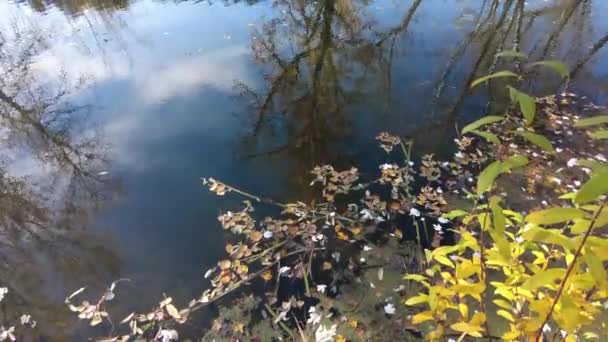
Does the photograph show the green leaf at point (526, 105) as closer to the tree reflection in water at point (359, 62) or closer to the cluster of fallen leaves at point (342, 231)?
the cluster of fallen leaves at point (342, 231)

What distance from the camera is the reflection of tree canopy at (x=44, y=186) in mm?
3543

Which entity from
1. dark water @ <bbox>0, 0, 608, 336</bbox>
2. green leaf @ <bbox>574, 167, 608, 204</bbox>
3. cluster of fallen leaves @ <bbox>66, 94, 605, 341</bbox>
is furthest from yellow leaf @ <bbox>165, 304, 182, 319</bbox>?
green leaf @ <bbox>574, 167, 608, 204</bbox>

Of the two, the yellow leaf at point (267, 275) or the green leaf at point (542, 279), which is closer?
the green leaf at point (542, 279)

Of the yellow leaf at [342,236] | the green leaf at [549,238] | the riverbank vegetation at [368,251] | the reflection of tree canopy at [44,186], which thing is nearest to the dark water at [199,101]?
the reflection of tree canopy at [44,186]

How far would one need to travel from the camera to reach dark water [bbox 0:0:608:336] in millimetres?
3795

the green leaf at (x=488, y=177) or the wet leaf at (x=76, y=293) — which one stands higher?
the green leaf at (x=488, y=177)

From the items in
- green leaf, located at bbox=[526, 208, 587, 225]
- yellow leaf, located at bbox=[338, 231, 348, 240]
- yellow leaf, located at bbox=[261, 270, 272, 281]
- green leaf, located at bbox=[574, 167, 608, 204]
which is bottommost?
yellow leaf, located at bbox=[261, 270, 272, 281]

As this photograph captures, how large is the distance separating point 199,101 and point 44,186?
2.28 m

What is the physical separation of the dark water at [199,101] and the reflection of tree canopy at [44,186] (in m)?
0.02

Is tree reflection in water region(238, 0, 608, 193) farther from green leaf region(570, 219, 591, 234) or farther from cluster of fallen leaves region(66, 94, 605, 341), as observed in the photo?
green leaf region(570, 219, 591, 234)

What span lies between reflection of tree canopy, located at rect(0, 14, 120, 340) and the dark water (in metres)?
0.02

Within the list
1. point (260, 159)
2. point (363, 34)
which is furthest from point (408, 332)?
point (363, 34)

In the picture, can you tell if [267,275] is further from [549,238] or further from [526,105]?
[526,105]

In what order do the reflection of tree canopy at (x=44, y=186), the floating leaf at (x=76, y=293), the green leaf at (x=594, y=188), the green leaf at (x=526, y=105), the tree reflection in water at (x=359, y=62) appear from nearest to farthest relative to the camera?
the green leaf at (x=594, y=188) < the green leaf at (x=526, y=105) < the floating leaf at (x=76, y=293) < the reflection of tree canopy at (x=44, y=186) < the tree reflection in water at (x=359, y=62)
